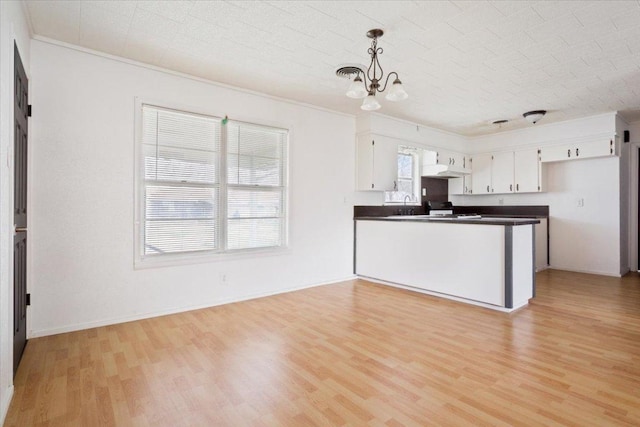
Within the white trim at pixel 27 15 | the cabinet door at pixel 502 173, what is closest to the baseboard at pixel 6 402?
the white trim at pixel 27 15

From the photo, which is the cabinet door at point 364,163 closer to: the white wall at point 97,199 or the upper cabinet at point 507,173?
the white wall at point 97,199

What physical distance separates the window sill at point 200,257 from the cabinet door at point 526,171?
14.8ft

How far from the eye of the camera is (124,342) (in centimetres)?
287

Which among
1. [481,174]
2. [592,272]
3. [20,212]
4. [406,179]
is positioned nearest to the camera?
[20,212]

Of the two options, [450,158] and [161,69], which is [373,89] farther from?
[450,158]

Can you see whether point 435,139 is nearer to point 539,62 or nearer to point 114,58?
point 539,62

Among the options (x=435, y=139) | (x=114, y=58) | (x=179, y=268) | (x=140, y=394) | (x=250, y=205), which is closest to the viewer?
(x=140, y=394)

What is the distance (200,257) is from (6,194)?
203cm

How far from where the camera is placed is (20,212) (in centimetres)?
262

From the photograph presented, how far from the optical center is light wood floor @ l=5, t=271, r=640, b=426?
1880mm

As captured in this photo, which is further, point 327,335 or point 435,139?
point 435,139

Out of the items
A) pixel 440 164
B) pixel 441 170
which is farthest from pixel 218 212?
pixel 440 164

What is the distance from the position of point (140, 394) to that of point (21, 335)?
1349mm

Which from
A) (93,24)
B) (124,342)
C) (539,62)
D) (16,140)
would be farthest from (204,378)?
(539,62)
